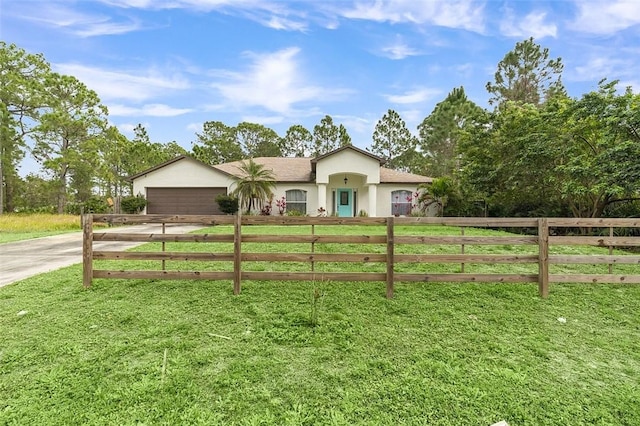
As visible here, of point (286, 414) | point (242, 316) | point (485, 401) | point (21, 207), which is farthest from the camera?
point (21, 207)

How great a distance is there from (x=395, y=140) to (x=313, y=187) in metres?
21.1

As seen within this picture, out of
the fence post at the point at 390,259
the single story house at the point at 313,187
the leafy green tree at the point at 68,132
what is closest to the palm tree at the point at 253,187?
the single story house at the point at 313,187

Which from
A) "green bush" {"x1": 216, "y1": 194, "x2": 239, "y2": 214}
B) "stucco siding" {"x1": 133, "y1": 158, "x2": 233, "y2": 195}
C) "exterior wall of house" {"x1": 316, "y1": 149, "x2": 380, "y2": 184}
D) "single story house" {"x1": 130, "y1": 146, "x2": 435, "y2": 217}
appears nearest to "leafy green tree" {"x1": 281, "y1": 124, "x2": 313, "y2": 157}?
"single story house" {"x1": 130, "y1": 146, "x2": 435, "y2": 217}

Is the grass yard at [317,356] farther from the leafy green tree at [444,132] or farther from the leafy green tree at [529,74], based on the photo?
the leafy green tree at [529,74]

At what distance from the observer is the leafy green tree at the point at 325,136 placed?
38062mm

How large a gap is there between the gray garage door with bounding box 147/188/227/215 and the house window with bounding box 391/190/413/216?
10.0 meters

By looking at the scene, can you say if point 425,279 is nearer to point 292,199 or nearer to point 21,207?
point 292,199

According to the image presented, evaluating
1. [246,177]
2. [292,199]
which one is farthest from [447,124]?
[246,177]

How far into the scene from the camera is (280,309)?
4.05 metres

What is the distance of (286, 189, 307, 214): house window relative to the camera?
1841 cm

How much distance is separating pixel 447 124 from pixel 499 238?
25.2m

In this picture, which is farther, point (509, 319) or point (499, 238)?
point (499, 238)

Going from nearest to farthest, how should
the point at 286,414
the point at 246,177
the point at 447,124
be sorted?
the point at 286,414
the point at 246,177
the point at 447,124

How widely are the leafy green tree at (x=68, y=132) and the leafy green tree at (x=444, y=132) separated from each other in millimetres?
29708
